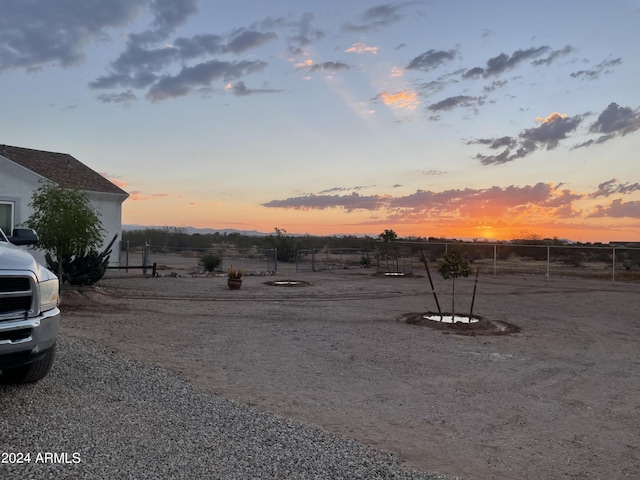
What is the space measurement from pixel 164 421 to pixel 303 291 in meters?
14.5

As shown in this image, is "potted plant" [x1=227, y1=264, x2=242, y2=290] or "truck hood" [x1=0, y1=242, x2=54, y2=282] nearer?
"truck hood" [x1=0, y1=242, x2=54, y2=282]

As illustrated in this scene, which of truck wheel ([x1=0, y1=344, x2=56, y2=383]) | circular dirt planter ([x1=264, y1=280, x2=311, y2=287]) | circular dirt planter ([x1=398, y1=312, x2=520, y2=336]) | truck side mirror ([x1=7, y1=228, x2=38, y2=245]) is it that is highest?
truck side mirror ([x1=7, y1=228, x2=38, y2=245])

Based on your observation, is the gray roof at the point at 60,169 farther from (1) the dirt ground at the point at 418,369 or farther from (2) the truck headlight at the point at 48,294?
(2) the truck headlight at the point at 48,294

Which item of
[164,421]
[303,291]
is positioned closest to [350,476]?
[164,421]

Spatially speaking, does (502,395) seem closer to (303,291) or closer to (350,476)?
(350,476)

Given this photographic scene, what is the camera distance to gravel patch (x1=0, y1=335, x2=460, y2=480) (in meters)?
4.06

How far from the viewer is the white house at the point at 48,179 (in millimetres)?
17891

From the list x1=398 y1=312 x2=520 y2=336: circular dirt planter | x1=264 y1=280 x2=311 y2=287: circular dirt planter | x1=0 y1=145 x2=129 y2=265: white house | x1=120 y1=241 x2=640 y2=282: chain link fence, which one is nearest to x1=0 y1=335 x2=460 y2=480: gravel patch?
x1=398 y1=312 x2=520 y2=336: circular dirt planter

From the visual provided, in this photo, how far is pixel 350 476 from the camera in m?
4.20

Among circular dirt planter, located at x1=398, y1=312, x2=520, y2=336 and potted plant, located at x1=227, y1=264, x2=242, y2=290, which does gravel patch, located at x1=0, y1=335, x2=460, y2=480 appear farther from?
potted plant, located at x1=227, y1=264, x2=242, y2=290

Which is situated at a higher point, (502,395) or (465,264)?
(465,264)

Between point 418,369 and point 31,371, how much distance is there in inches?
219

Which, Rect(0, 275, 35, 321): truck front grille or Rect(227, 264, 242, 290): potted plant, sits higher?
Rect(0, 275, 35, 321): truck front grille

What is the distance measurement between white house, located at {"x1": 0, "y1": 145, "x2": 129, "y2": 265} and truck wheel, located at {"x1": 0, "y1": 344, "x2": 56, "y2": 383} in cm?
1383
